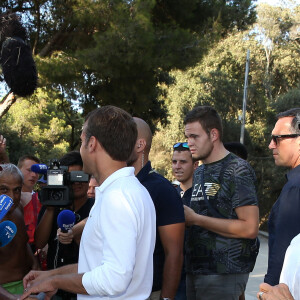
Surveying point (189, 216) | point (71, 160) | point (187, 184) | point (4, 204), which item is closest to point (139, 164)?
point (189, 216)

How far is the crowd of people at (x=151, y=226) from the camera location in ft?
6.61

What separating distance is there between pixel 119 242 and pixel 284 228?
1112 mm

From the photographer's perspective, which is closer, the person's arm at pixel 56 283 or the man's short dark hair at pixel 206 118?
the person's arm at pixel 56 283

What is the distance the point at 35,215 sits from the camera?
15.6 ft

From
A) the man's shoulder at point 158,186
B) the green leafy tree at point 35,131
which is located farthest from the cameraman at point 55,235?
the green leafy tree at point 35,131

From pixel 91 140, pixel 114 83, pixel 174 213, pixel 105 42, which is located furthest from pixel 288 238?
pixel 114 83

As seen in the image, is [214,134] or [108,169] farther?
[214,134]

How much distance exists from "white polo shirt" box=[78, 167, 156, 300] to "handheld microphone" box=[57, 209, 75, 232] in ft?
2.94

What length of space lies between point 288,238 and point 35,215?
2.86m

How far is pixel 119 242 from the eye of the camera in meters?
1.98

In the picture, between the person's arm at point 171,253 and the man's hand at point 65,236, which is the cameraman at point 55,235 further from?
the person's arm at point 171,253

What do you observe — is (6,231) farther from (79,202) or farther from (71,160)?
(71,160)

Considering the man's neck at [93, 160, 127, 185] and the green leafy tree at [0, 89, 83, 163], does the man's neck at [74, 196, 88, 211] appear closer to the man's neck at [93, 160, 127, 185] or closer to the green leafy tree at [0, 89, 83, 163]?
the man's neck at [93, 160, 127, 185]

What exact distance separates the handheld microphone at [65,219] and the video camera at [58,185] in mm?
94
